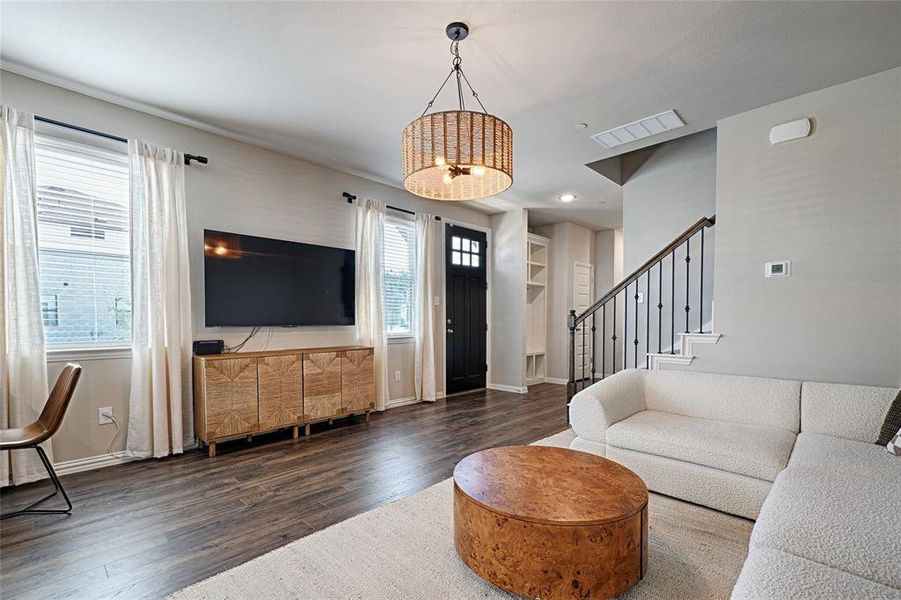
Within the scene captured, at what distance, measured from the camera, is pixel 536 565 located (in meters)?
1.52

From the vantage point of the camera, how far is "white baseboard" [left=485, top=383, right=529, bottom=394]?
600cm

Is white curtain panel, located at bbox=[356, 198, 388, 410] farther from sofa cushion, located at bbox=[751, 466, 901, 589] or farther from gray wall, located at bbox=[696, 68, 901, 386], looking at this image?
sofa cushion, located at bbox=[751, 466, 901, 589]

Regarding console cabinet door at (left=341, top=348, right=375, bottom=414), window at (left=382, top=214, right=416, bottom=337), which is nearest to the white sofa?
console cabinet door at (left=341, top=348, right=375, bottom=414)

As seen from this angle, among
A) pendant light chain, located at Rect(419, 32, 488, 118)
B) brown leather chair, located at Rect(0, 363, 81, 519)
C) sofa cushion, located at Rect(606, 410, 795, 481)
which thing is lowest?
sofa cushion, located at Rect(606, 410, 795, 481)

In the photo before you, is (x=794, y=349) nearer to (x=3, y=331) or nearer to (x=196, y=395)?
(x=196, y=395)

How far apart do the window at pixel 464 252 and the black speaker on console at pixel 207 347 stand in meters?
3.15

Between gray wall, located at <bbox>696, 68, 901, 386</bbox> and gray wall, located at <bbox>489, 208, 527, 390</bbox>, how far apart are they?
299cm

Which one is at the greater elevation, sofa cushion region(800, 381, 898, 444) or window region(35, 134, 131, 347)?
window region(35, 134, 131, 347)

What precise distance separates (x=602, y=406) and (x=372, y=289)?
2846 mm

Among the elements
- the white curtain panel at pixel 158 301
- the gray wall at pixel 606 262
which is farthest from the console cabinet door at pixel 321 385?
the gray wall at pixel 606 262

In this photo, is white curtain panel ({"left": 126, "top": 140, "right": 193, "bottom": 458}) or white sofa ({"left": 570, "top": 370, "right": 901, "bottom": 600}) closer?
white sofa ({"left": 570, "top": 370, "right": 901, "bottom": 600})

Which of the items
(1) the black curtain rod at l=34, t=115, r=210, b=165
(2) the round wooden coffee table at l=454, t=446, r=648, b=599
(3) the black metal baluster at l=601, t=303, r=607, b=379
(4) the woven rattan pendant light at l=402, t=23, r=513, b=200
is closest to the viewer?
(2) the round wooden coffee table at l=454, t=446, r=648, b=599

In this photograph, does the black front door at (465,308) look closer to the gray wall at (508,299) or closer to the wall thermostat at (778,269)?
the gray wall at (508,299)

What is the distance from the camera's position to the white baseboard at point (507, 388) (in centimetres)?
600
